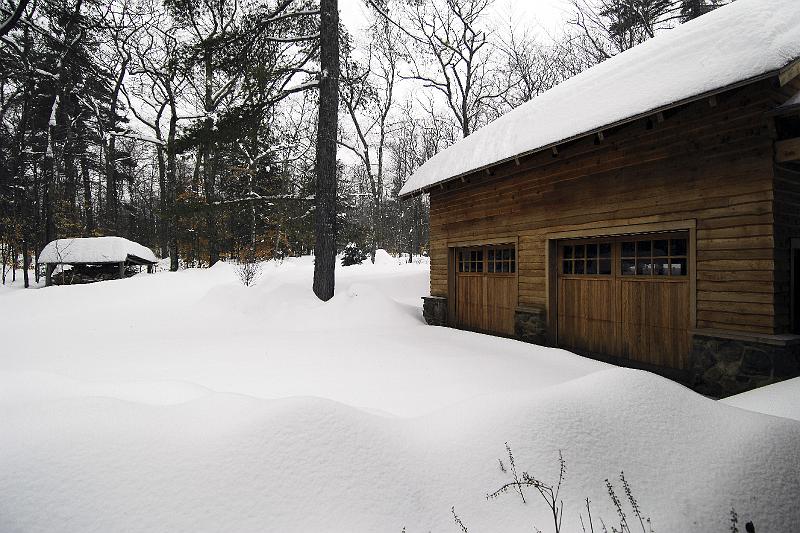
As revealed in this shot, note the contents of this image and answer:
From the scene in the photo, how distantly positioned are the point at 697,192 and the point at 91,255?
2387 cm

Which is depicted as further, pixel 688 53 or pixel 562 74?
pixel 562 74

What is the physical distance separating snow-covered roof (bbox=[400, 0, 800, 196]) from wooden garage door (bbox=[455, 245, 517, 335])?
2077 mm

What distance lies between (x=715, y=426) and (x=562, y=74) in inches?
790

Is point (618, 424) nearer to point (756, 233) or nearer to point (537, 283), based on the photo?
point (756, 233)

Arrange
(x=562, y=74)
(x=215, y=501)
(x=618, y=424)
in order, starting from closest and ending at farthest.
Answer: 1. (x=215, y=501)
2. (x=618, y=424)
3. (x=562, y=74)

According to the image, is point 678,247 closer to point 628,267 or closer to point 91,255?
point 628,267

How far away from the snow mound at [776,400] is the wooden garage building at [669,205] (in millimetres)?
556

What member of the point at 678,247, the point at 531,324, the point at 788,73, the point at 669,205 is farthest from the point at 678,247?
the point at 531,324

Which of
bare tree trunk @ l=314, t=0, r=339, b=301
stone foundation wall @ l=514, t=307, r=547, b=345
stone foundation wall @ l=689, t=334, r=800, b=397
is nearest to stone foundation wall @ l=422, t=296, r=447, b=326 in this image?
stone foundation wall @ l=514, t=307, r=547, b=345

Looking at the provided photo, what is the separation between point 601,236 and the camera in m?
6.15

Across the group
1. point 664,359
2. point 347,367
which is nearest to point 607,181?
point 664,359

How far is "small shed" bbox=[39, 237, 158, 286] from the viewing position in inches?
723

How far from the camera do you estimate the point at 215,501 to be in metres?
2.09

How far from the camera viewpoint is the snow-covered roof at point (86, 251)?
60.1 ft
